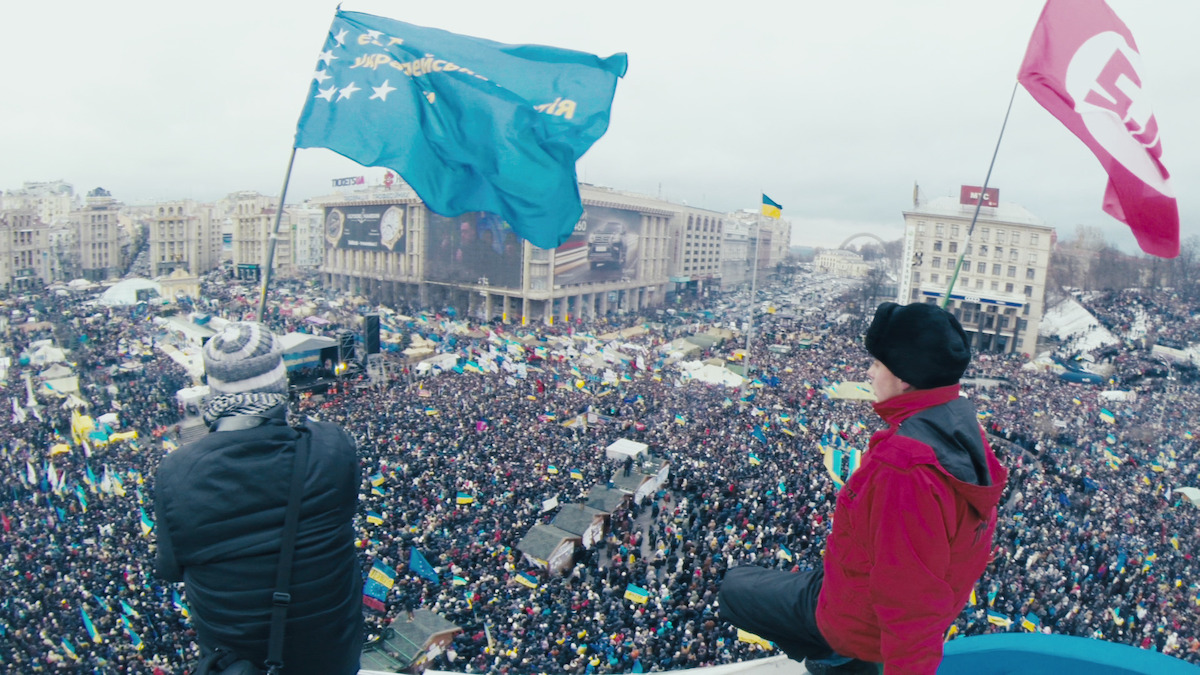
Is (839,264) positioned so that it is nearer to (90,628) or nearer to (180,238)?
(180,238)

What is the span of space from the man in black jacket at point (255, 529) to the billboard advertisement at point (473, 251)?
43756 mm

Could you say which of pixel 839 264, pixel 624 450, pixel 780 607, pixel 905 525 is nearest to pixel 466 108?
pixel 780 607

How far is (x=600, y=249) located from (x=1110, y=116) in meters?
47.2

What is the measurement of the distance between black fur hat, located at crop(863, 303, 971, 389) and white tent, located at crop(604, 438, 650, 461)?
13.2 m

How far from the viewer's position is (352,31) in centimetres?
456

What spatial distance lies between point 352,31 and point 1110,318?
186 ft

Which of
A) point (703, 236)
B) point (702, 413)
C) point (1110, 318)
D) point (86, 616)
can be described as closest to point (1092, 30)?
point (86, 616)

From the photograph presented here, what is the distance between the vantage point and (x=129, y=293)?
4241 centimetres

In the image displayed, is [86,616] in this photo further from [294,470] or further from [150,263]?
[150,263]

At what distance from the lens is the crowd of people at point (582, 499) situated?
8727mm

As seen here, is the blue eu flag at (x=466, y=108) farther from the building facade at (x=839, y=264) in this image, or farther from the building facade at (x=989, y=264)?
the building facade at (x=839, y=264)

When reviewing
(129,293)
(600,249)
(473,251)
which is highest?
(600,249)

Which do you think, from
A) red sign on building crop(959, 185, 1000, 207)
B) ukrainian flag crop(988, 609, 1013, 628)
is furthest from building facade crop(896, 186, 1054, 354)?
ukrainian flag crop(988, 609, 1013, 628)

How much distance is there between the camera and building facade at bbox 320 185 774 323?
1842 inches
